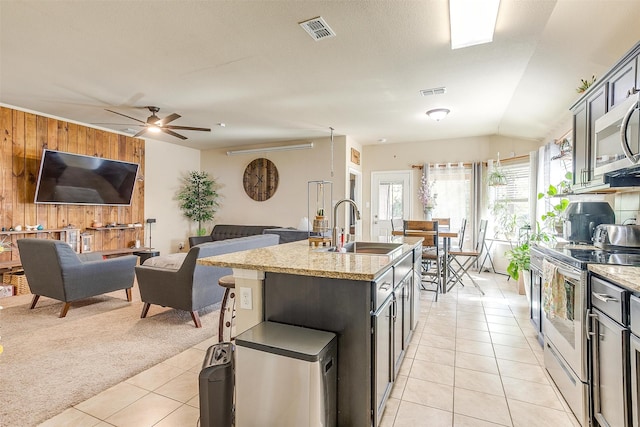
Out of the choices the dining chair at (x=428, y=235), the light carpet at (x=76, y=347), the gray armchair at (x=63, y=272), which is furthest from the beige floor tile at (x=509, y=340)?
the gray armchair at (x=63, y=272)

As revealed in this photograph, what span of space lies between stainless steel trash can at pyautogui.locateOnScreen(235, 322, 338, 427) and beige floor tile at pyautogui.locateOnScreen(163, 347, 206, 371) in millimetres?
1127

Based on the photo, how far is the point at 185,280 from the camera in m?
3.13

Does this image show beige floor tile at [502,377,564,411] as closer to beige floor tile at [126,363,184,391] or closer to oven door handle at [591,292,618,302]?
oven door handle at [591,292,618,302]

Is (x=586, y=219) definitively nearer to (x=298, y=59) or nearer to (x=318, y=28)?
(x=318, y=28)

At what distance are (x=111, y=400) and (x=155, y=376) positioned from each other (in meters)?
0.32

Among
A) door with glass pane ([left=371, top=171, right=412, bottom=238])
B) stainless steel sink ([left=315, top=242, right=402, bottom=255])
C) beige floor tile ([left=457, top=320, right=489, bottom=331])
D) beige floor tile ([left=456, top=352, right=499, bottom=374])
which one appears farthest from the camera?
door with glass pane ([left=371, top=171, right=412, bottom=238])

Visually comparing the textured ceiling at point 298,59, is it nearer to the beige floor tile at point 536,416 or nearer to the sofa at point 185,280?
the sofa at point 185,280

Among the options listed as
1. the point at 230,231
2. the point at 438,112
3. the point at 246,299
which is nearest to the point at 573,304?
the point at 246,299

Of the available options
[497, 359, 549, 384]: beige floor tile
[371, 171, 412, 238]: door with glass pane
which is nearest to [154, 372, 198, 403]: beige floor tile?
[497, 359, 549, 384]: beige floor tile

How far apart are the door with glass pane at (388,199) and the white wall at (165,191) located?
427 cm

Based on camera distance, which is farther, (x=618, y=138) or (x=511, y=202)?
(x=511, y=202)

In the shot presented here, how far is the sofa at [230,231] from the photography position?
6.73 meters

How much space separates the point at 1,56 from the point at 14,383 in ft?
9.58

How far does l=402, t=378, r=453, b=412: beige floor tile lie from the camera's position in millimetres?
1987
